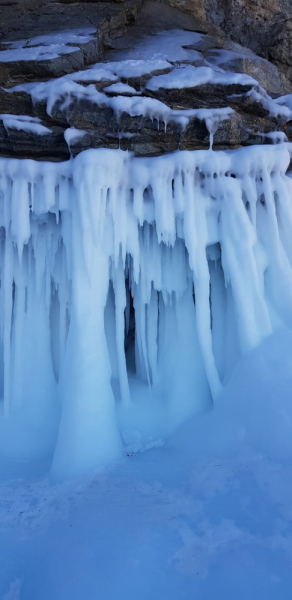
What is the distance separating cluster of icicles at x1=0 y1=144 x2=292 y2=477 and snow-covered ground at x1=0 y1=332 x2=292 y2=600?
1.79 feet

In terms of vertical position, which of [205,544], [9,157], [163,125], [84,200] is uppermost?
[163,125]

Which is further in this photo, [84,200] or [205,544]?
[84,200]

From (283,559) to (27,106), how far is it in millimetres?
5740

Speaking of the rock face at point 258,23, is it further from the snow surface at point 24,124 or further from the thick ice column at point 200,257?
the snow surface at point 24,124

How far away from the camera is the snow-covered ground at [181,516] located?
282 centimetres

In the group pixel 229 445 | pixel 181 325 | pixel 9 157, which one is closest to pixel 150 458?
pixel 229 445

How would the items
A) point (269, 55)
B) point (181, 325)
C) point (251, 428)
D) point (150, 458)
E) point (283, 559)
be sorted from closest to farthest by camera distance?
1. point (283, 559)
2. point (251, 428)
3. point (150, 458)
4. point (181, 325)
5. point (269, 55)

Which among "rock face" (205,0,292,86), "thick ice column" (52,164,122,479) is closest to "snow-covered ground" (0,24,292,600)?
"thick ice column" (52,164,122,479)

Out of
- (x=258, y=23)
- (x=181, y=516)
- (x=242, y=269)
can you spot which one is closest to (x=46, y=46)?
(x=242, y=269)

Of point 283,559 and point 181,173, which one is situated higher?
point 181,173

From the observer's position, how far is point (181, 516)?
3.46 m

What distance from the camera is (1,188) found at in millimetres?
5230

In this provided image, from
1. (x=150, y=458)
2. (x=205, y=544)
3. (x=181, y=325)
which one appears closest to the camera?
(x=205, y=544)

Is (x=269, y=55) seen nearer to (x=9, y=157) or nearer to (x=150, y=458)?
(x=9, y=157)
